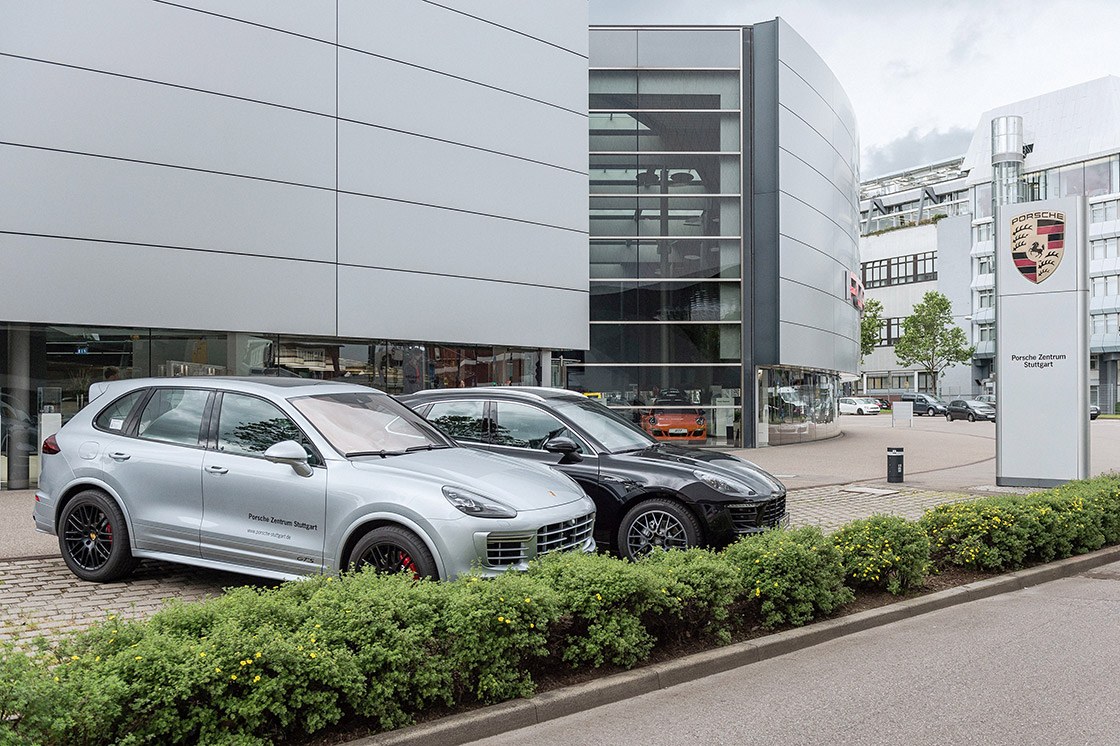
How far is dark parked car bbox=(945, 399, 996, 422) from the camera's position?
170 feet

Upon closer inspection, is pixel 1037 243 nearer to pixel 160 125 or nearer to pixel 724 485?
pixel 724 485

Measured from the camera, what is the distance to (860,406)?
6662cm

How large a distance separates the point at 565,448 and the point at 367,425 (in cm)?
209

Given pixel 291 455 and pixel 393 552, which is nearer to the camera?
pixel 393 552

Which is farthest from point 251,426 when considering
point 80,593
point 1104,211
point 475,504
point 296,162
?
point 1104,211

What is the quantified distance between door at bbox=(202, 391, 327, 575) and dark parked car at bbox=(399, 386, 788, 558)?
103 inches

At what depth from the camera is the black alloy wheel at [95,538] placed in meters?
7.16

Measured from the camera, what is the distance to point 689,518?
807 cm

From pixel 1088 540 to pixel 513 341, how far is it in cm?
1257

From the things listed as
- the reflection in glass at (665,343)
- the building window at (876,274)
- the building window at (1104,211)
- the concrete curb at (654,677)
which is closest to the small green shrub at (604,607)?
the concrete curb at (654,677)

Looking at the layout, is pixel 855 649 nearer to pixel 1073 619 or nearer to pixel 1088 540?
pixel 1073 619

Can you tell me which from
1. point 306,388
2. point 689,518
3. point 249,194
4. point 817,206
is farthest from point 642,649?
point 817,206

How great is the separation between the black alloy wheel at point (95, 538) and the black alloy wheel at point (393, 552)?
2292 millimetres

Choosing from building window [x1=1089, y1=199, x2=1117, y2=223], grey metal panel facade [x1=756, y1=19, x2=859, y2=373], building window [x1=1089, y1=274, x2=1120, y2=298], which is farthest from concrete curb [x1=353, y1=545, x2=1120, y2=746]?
building window [x1=1089, y1=199, x2=1117, y2=223]
